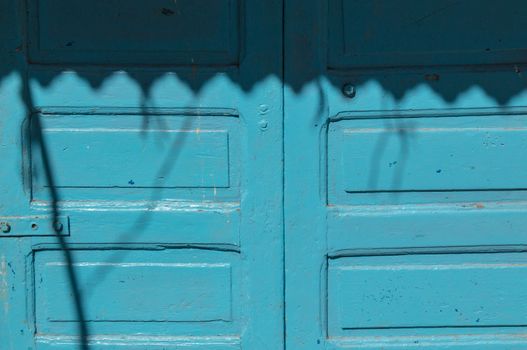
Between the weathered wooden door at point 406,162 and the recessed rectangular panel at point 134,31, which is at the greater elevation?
the recessed rectangular panel at point 134,31

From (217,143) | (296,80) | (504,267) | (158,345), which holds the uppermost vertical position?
(296,80)

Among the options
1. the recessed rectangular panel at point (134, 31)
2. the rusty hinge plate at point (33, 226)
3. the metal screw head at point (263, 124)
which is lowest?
the rusty hinge plate at point (33, 226)

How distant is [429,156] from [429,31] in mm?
470

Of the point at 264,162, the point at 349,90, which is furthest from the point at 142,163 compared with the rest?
the point at 349,90

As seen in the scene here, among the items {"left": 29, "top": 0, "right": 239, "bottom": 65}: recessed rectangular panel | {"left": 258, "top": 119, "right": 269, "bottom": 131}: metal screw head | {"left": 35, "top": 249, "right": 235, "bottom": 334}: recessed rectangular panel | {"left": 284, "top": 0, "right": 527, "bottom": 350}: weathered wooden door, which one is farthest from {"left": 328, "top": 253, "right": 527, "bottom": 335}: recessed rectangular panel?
{"left": 29, "top": 0, "right": 239, "bottom": 65}: recessed rectangular panel

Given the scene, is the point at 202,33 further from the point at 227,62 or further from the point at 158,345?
the point at 158,345

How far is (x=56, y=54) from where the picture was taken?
266 cm

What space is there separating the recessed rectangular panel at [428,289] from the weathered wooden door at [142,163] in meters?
0.29

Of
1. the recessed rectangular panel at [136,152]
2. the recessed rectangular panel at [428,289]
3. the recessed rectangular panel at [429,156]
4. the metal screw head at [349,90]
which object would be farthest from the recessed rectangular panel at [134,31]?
the recessed rectangular panel at [428,289]

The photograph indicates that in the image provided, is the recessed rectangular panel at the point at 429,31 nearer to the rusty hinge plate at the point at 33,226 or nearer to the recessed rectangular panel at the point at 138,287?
the recessed rectangular panel at the point at 138,287

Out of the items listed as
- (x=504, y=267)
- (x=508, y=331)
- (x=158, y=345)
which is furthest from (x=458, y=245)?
(x=158, y=345)

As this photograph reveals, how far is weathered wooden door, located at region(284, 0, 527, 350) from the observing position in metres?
2.65

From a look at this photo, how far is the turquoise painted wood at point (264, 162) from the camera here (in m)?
2.65

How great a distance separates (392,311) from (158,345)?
3.00 feet
